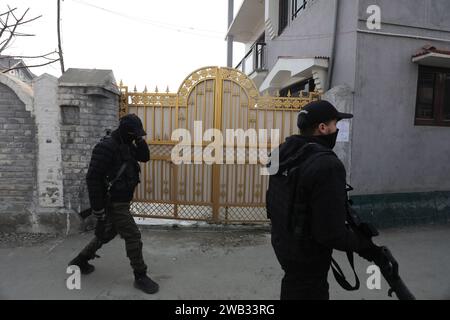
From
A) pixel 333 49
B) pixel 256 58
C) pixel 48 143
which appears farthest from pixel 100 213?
Answer: pixel 256 58

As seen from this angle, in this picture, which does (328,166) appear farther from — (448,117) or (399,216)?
(448,117)

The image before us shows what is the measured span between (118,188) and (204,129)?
222 centimetres

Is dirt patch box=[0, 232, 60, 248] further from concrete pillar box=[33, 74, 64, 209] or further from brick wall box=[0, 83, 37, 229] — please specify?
concrete pillar box=[33, 74, 64, 209]

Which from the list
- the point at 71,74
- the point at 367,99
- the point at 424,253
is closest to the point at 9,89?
the point at 71,74

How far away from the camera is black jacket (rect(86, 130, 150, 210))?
3020mm

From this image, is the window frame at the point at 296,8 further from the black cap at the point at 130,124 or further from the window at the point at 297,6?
the black cap at the point at 130,124

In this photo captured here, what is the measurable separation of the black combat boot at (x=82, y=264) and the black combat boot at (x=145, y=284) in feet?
1.98

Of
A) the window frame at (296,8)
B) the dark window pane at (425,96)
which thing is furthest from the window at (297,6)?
the dark window pane at (425,96)

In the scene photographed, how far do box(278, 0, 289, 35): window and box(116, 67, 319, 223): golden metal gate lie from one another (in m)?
5.06

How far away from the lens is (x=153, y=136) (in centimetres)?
507

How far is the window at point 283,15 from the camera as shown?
9.26 m

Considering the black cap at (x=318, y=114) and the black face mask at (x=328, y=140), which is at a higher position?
the black cap at (x=318, y=114)
